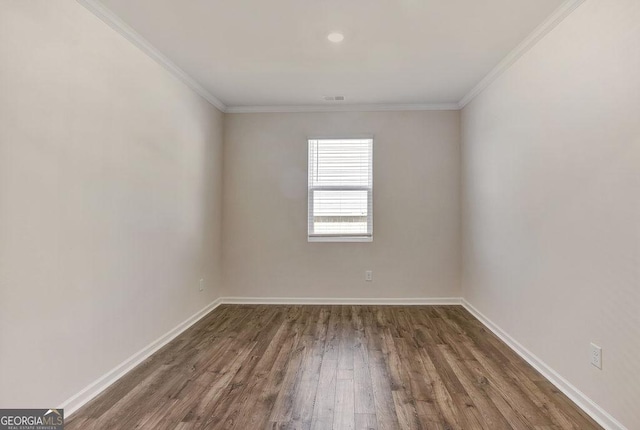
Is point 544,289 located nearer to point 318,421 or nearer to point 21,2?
point 318,421

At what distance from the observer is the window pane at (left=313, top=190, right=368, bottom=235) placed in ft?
14.0

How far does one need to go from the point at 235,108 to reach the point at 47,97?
2.66 meters

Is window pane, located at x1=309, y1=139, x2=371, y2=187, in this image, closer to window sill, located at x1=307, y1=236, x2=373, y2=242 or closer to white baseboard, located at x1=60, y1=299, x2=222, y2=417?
window sill, located at x1=307, y1=236, x2=373, y2=242

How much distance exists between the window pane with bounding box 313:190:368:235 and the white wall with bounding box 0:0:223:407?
5.90ft

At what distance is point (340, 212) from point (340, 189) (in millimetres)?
305

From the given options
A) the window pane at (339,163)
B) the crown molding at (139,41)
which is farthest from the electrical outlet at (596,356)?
the crown molding at (139,41)

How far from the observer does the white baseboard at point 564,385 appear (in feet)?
5.92

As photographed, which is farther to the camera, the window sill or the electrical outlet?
the window sill

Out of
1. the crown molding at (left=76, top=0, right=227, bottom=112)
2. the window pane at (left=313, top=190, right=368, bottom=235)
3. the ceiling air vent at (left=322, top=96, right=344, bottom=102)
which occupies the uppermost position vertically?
the ceiling air vent at (left=322, top=96, right=344, bottom=102)

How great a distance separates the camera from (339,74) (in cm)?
321
